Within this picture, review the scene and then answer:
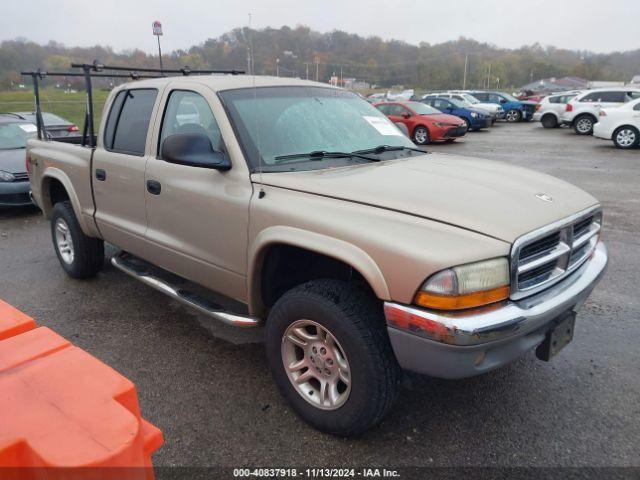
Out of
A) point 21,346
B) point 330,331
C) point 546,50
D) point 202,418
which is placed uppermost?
point 546,50

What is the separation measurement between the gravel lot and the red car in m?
11.9

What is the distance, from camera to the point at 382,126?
12.3 feet

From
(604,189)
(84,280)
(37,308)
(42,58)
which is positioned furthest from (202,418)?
(604,189)

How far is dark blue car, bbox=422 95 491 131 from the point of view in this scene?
69.6 ft

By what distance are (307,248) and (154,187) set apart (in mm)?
1540

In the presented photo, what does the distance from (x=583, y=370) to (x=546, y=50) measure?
117m

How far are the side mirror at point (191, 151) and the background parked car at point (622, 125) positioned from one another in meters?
15.1

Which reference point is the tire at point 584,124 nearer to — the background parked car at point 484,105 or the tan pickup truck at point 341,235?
the background parked car at point 484,105

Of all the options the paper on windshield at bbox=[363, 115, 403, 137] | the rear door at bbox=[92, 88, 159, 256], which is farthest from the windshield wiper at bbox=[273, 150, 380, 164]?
the rear door at bbox=[92, 88, 159, 256]

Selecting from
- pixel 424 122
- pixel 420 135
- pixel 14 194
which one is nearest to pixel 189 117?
pixel 14 194

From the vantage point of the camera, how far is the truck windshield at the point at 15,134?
28.5 ft

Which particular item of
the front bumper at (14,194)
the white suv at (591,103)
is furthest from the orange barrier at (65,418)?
the white suv at (591,103)

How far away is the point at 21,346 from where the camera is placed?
5.51 ft

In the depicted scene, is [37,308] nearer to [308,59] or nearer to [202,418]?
[202,418]
